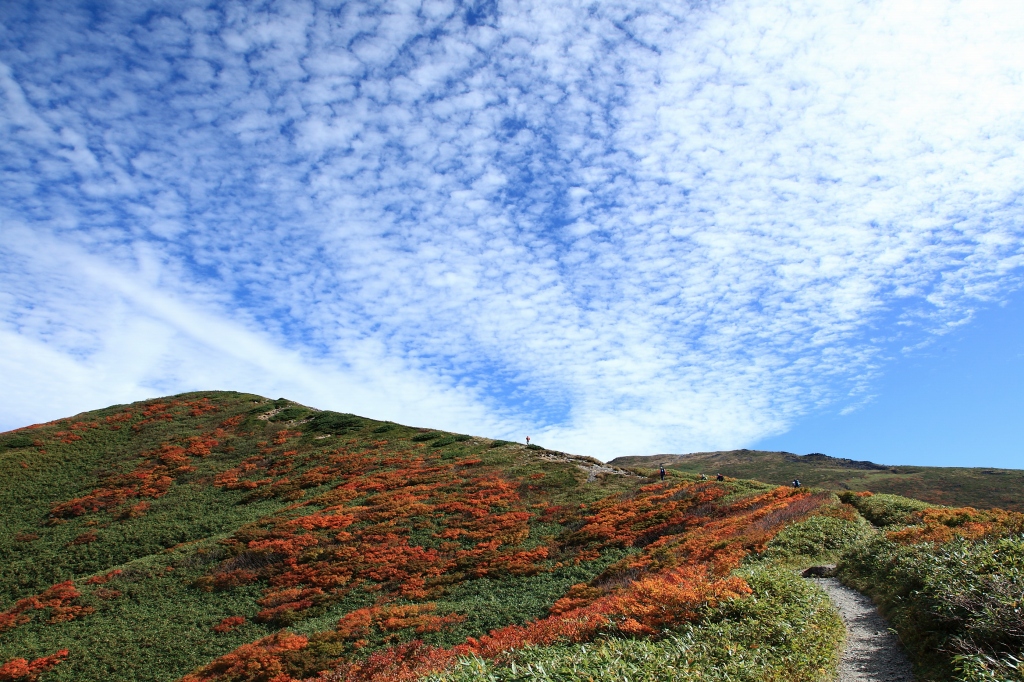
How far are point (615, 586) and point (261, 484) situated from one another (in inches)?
1458

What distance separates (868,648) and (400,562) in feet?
79.5

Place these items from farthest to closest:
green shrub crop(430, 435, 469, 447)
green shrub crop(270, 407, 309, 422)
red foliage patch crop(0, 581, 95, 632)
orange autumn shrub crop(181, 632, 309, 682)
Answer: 1. green shrub crop(270, 407, 309, 422)
2. green shrub crop(430, 435, 469, 447)
3. red foliage patch crop(0, 581, 95, 632)
4. orange autumn shrub crop(181, 632, 309, 682)

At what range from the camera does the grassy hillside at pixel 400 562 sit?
14.4 metres

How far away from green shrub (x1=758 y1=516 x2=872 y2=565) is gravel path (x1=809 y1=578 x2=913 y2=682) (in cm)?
574

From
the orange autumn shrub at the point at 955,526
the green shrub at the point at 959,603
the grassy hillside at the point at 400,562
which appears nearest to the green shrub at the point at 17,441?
the grassy hillside at the point at 400,562

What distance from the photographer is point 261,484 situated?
4847 centimetres

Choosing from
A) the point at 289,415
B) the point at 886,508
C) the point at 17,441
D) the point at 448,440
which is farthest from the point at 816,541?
the point at 17,441

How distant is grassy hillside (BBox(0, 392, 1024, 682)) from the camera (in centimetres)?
1442

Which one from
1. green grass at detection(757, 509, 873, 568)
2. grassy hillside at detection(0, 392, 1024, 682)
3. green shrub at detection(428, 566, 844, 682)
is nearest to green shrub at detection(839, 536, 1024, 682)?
grassy hillside at detection(0, 392, 1024, 682)

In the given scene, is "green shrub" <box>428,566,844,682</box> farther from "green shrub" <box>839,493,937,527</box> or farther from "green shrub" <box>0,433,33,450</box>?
"green shrub" <box>0,433,33,450</box>

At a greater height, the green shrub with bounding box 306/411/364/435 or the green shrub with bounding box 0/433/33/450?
the green shrub with bounding box 306/411/364/435

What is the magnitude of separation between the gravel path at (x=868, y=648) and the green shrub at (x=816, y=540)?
226 inches

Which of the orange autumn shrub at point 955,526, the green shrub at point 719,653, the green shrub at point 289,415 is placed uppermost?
the green shrub at point 289,415

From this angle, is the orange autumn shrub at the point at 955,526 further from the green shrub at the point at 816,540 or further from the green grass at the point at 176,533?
the green grass at the point at 176,533
